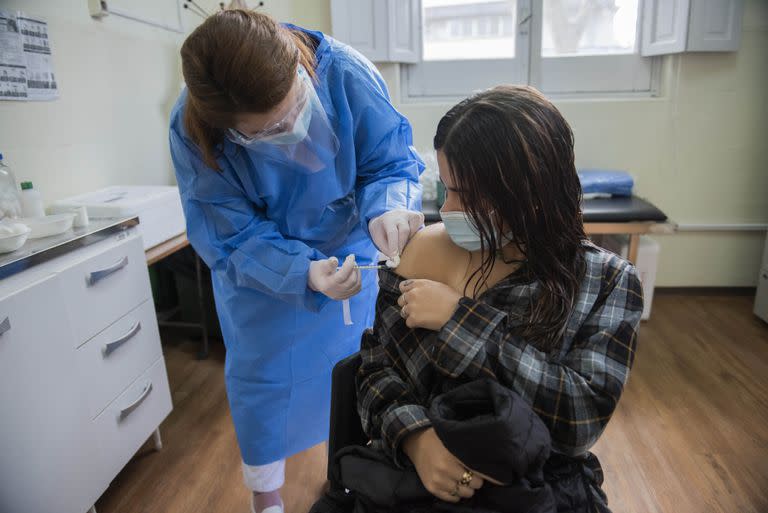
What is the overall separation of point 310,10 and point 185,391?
2123 millimetres

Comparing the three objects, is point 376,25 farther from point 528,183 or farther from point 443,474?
point 443,474

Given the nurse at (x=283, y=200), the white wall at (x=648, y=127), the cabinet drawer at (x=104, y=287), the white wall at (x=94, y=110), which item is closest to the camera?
the nurse at (x=283, y=200)

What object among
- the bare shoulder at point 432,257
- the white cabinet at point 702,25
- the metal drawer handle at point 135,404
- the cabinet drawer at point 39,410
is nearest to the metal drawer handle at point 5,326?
the cabinet drawer at point 39,410

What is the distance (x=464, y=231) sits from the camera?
947mm

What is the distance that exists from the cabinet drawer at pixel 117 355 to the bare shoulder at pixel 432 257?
3.34 ft

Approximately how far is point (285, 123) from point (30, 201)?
3.76 feet

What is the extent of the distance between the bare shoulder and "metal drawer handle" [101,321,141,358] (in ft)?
3.41

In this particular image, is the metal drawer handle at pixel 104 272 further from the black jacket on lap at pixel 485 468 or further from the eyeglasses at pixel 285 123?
the black jacket on lap at pixel 485 468

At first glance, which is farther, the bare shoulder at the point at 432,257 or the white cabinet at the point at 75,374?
the white cabinet at the point at 75,374

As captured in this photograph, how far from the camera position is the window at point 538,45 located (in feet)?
9.55

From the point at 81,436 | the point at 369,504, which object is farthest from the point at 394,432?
the point at 81,436

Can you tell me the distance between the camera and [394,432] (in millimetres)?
890

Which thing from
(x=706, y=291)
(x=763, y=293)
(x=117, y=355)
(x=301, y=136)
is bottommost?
(x=706, y=291)

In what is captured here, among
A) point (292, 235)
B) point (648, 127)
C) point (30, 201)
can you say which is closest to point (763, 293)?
point (648, 127)
